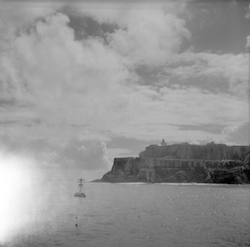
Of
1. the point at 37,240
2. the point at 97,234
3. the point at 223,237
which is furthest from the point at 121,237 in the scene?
the point at 223,237

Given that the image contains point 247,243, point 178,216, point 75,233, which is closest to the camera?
point 247,243

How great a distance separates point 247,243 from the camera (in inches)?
1622

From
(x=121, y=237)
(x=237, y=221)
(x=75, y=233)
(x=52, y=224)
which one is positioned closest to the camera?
(x=121, y=237)

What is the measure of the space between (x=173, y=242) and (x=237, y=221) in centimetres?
Result: 2264

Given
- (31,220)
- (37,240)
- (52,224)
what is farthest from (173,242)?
(31,220)

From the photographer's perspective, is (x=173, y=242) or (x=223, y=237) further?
(x=223, y=237)

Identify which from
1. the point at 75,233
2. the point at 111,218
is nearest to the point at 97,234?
the point at 75,233

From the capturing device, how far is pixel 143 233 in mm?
46844

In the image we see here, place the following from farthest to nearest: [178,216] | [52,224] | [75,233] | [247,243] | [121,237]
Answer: [178,216], [52,224], [75,233], [121,237], [247,243]

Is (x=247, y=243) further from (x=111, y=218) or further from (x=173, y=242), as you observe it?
(x=111, y=218)

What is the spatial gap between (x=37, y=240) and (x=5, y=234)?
6.87m

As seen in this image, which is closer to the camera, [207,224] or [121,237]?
[121,237]

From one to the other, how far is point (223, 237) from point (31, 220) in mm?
33058

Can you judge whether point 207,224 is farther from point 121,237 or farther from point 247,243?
point 121,237
